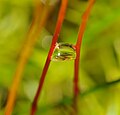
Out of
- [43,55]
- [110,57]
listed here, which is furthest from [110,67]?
[43,55]

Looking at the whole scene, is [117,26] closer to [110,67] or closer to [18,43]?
[110,67]

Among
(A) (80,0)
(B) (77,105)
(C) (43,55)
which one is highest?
(A) (80,0)

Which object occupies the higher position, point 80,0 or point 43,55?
point 80,0
